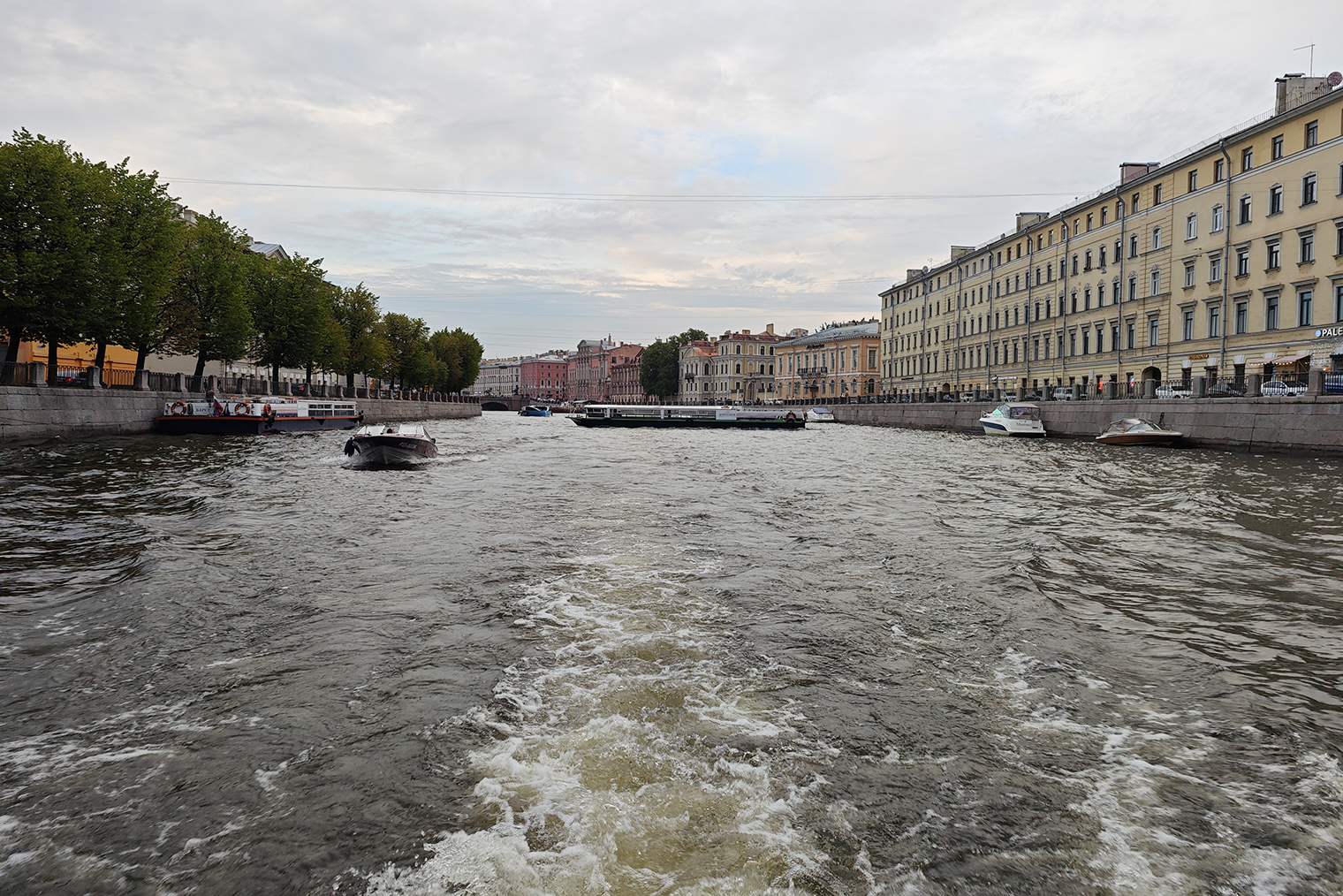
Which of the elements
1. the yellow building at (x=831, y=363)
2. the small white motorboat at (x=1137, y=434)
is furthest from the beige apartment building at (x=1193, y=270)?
the yellow building at (x=831, y=363)

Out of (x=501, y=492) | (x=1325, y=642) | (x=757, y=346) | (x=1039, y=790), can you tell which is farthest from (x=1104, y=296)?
(x=757, y=346)

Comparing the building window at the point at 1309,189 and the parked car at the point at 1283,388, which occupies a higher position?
the building window at the point at 1309,189

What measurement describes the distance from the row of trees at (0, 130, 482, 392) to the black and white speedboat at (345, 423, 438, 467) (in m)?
16.1

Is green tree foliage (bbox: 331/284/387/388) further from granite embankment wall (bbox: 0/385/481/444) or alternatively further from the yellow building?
the yellow building

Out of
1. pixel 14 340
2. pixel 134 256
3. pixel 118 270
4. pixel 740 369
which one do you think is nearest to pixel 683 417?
pixel 134 256

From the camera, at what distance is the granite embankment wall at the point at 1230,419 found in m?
26.4

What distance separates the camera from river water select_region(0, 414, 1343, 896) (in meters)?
3.49

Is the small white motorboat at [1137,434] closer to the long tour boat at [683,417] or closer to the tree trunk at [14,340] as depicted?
the long tour boat at [683,417]

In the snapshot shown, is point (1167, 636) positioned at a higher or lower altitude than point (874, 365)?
lower

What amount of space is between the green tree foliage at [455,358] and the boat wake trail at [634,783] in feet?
357

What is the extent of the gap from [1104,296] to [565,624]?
56.0 meters

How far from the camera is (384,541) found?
10898 millimetres

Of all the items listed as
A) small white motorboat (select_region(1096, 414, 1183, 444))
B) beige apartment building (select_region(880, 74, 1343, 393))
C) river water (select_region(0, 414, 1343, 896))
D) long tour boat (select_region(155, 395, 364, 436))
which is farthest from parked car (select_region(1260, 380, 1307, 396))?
long tour boat (select_region(155, 395, 364, 436))

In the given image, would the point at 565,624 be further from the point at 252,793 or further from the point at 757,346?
the point at 757,346
